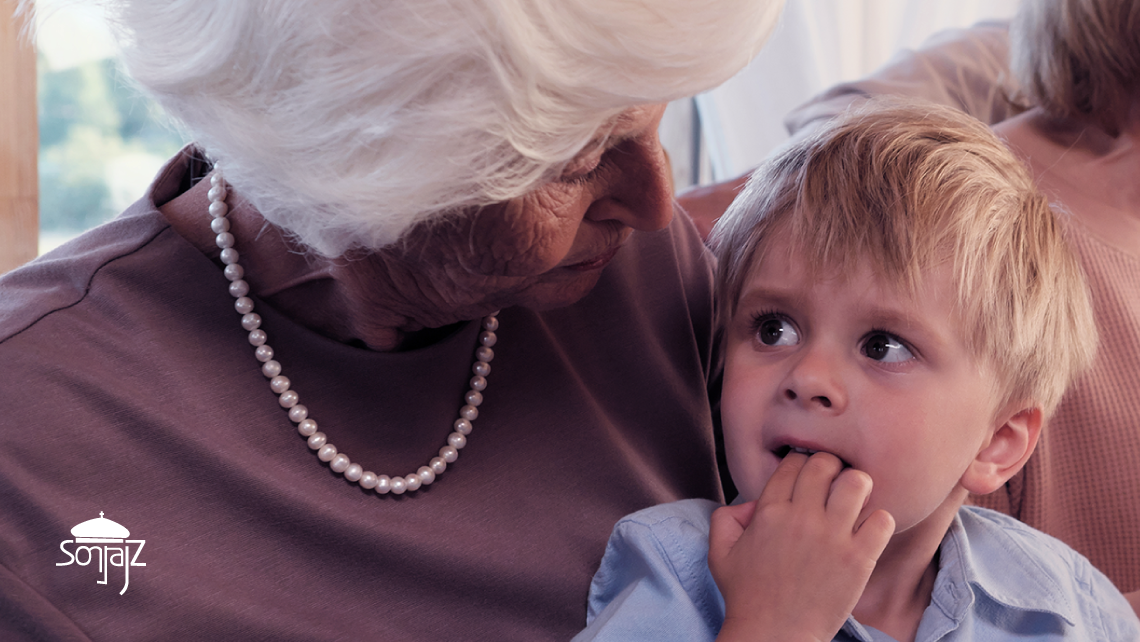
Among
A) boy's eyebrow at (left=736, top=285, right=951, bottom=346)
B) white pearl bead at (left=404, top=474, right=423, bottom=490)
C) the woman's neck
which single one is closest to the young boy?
boy's eyebrow at (left=736, top=285, right=951, bottom=346)

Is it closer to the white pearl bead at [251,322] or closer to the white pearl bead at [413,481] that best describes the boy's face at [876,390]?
the white pearl bead at [413,481]

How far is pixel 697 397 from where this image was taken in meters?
1.28

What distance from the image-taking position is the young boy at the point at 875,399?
90 centimetres

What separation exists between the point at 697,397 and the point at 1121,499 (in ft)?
2.43

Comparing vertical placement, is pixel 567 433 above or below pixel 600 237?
below

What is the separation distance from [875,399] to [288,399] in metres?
0.63

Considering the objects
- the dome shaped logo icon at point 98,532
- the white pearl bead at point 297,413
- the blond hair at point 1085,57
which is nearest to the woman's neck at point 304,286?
the white pearl bead at point 297,413

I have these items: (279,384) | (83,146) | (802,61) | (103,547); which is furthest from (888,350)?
(83,146)

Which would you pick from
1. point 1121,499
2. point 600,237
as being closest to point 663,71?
point 600,237

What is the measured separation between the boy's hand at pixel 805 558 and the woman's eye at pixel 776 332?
5.5 inches

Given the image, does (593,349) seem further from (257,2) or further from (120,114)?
(120,114)

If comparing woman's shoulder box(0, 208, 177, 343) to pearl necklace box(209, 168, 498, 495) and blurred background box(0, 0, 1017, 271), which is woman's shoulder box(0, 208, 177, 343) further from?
blurred background box(0, 0, 1017, 271)

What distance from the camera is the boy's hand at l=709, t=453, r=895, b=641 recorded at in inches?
33.9

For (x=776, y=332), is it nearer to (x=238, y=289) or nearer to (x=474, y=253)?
(x=474, y=253)
